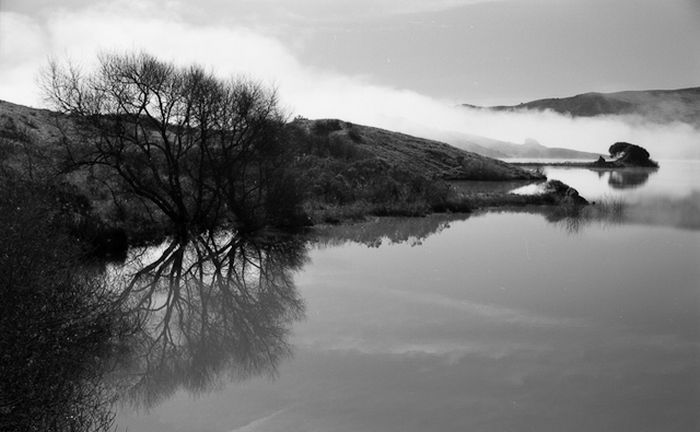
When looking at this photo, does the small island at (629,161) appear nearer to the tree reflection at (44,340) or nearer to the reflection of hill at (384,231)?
the reflection of hill at (384,231)

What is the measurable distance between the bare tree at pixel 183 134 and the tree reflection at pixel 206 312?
3.23 metres

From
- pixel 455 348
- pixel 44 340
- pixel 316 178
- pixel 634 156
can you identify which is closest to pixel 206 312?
pixel 455 348

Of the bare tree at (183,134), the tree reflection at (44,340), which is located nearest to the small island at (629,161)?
the bare tree at (183,134)

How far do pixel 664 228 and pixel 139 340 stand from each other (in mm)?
23325

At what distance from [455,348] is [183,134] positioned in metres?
15.2

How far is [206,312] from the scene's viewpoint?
13094mm

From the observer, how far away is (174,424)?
26.3 feet

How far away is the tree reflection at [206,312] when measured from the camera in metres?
9.73

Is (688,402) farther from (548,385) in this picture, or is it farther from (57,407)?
(57,407)

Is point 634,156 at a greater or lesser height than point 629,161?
greater

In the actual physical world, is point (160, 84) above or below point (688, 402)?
above

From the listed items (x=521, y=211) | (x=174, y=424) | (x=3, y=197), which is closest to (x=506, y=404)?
(x=174, y=424)

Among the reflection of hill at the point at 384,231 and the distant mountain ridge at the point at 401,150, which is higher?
the distant mountain ridge at the point at 401,150

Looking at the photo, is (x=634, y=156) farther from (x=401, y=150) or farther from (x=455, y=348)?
(x=455, y=348)
